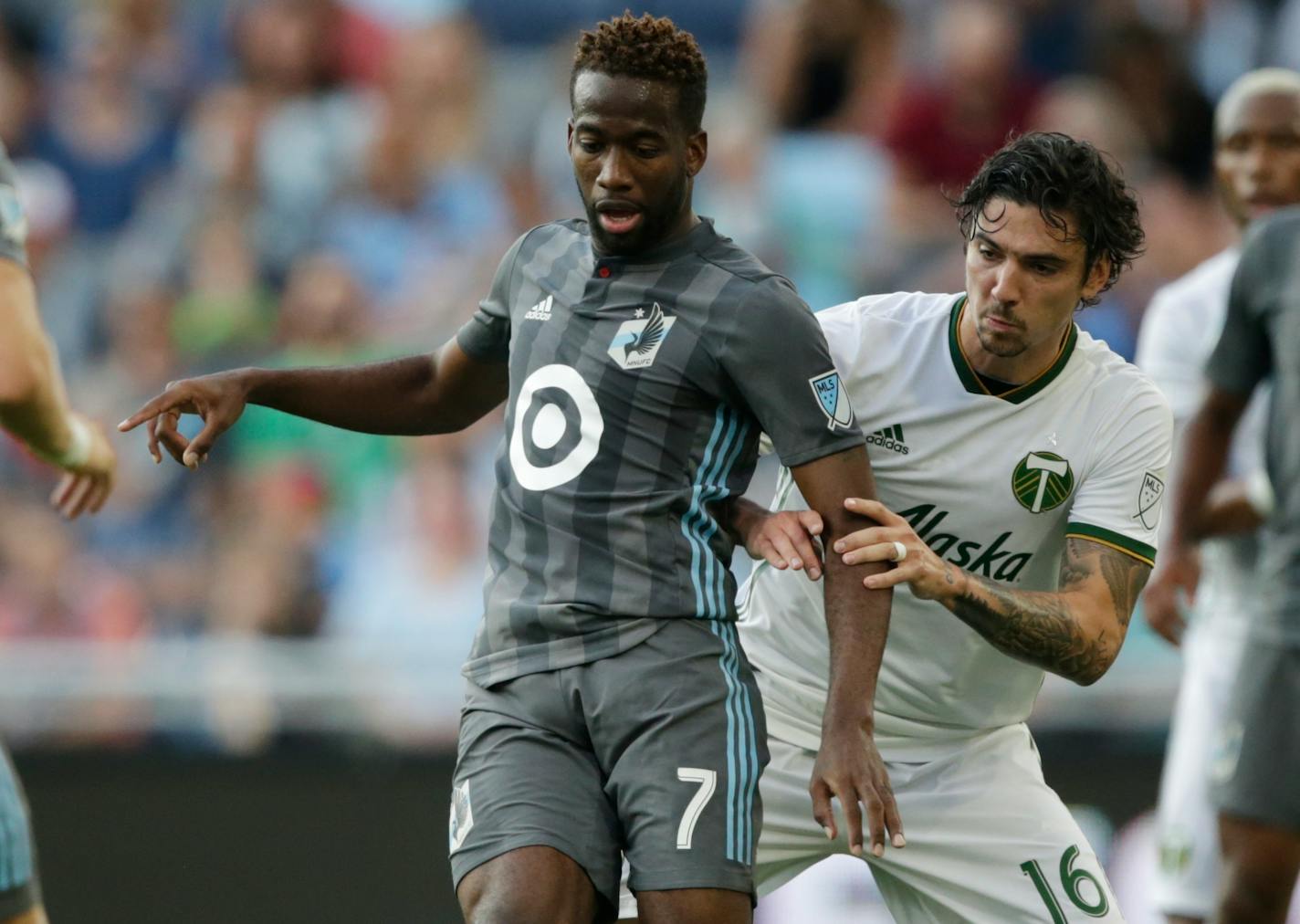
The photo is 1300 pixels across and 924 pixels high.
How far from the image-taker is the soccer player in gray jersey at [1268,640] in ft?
A: 17.7

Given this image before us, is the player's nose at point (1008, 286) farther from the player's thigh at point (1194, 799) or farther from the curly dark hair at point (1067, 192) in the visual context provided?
the player's thigh at point (1194, 799)

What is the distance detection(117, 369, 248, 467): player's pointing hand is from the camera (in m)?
4.25

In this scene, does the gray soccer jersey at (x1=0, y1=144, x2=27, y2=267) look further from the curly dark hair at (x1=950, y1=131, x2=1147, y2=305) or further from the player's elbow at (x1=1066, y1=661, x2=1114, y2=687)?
the player's elbow at (x1=1066, y1=661, x2=1114, y2=687)

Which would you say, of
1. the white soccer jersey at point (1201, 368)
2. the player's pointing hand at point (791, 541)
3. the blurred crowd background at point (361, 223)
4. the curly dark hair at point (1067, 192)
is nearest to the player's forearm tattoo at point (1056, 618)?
the player's pointing hand at point (791, 541)

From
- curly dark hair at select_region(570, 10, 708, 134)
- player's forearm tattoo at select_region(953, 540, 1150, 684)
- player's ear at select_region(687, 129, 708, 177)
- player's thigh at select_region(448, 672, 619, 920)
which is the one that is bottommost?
player's thigh at select_region(448, 672, 619, 920)

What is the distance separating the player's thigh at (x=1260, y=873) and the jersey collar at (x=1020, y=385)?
1.68m

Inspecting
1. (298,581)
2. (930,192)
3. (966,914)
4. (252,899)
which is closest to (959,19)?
(930,192)

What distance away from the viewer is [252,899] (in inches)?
297

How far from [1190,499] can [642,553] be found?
251cm

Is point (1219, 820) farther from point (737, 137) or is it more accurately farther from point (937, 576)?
point (737, 137)

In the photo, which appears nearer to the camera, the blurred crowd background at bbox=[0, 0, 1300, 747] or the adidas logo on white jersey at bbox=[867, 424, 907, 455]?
the adidas logo on white jersey at bbox=[867, 424, 907, 455]

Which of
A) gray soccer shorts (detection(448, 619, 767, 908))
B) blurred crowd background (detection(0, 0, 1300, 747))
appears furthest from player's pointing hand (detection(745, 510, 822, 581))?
blurred crowd background (detection(0, 0, 1300, 747))

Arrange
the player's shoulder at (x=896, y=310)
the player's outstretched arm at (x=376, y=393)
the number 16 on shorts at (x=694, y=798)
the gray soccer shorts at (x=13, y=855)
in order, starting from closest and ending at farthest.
Result: 1. the number 16 on shorts at (x=694, y=798)
2. the gray soccer shorts at (x=13, y=855)
3. the player's outstretched arm at (x=376, y=393)
4. the player's shoulder at (x=896, y=310)

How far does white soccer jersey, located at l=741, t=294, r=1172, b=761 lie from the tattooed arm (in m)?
0.08
